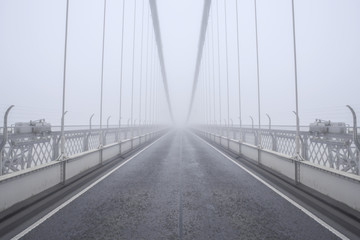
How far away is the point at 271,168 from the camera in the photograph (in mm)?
7891

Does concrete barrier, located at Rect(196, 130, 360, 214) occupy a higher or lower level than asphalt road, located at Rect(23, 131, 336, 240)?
higher

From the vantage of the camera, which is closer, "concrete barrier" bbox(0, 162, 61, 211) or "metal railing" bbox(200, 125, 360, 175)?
"concrete barrier" bbox(0, 162, 61, 211)

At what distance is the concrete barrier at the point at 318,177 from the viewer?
13.5 feet

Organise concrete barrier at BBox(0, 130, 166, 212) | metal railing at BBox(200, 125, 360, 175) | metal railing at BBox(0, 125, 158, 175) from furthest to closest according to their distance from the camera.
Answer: metal railing at BBox(200, 125, 360, 175)
metal railing at BBox(0, 125, 158, 175)
concrete barrier at BBox(0, 130, 166, 212)

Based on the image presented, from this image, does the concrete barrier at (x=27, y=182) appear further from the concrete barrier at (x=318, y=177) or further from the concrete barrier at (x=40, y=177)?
the concrete barrier at (x=318, y=177)

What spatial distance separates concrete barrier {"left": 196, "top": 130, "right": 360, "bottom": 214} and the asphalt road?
3.28ft

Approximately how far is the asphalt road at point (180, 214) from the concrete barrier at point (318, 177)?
999 mm

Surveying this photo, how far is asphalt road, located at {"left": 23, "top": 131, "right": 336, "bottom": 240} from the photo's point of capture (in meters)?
3.36

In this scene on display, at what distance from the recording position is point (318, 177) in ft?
16.9

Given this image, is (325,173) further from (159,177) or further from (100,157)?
(100,157)

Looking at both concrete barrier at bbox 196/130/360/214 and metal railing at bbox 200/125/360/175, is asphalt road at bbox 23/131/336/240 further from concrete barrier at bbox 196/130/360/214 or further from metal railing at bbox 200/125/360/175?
metal railing at bbox 200/125/360/175

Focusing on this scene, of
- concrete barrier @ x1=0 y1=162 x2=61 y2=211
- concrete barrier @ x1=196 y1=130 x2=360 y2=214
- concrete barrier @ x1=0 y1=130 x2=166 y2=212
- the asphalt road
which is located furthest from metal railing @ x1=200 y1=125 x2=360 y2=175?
concrete barrier @ x1=0 y1=162 x2=61 y2=211

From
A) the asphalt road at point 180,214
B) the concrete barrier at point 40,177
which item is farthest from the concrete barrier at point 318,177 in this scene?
the concrete barrier at point 40,177

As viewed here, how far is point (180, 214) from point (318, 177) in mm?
3574
